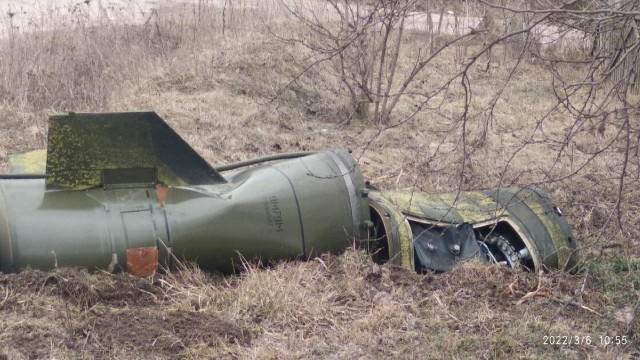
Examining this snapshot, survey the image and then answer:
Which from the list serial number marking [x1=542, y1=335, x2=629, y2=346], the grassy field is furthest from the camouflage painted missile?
serial number marking [x1=542, y1=335, x2=629, y2=346]

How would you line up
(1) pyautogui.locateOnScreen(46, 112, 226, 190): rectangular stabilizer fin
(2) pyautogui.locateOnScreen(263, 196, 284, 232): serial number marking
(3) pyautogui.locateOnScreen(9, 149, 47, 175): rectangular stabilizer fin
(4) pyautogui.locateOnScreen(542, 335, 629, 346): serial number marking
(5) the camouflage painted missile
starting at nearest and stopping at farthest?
1. (4) pyautogui.locateOnScreen(542, 335, 629, 346): serial number marking
2. (5) the camouflage painted missile
3. (1) pyautogui.locateOnScreen(46, 112, 226, 190): rectangular stabilizer fin
4. (2) pyautogui.locateOnScreen(263, 196, 284, 232): serial number marking
5. (3) pyautogui.locateOnScreen(9, 149, 47, 175): rectangular stabilizer fin

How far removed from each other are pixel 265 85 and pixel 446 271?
5.32 m

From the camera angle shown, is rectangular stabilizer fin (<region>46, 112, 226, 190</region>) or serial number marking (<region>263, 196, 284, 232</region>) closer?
rectangular stabilizer fin (<region>46, 112, 226, 190</region>)

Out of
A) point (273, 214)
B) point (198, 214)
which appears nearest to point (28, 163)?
point (198, 214)

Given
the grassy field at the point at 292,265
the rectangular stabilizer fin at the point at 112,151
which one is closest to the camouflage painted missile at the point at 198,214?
the rectangular stabilizer fin at the point at 112,151

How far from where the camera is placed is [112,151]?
484cm

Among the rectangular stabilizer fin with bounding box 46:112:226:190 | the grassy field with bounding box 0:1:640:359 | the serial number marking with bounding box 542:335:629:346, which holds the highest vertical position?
the rectangular stabilizer fin with bounding box 46:112:226:190

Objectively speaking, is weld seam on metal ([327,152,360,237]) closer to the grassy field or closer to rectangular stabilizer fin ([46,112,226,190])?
the grassy field

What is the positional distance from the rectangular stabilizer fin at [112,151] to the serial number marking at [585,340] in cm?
226

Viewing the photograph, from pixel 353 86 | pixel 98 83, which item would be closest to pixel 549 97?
pixel 353 86

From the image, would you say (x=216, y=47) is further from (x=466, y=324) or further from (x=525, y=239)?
(x=466, y=324)

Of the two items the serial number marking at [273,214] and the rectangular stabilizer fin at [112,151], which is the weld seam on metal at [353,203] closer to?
the serial number marking at [273,214]

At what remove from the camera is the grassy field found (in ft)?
13.6

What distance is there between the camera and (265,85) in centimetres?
997
